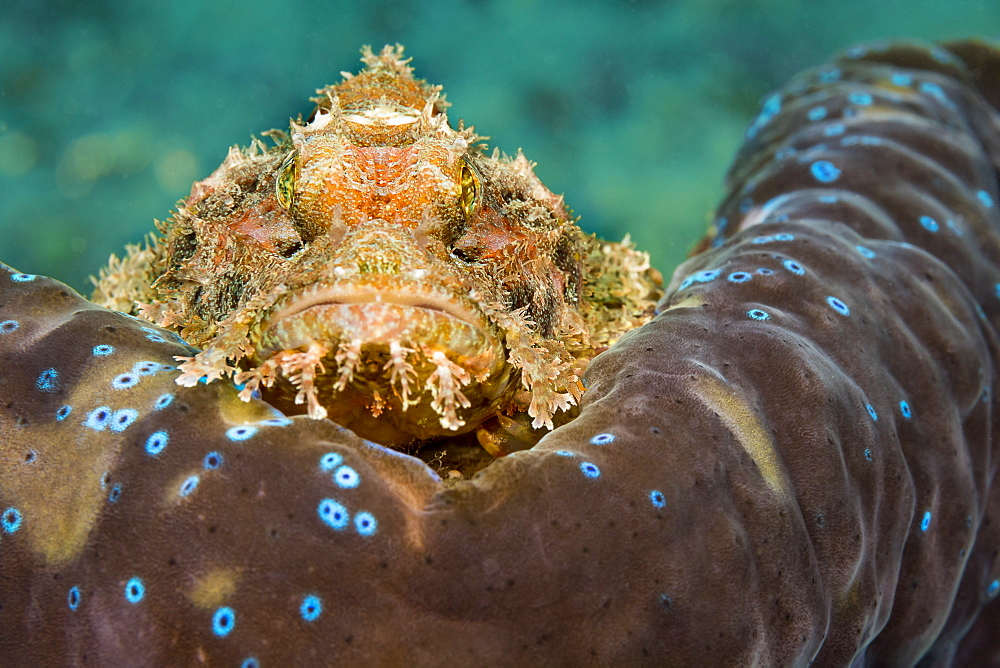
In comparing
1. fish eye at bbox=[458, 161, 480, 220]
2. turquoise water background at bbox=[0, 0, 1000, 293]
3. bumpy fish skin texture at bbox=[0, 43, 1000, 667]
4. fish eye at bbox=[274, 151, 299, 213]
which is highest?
turquoise water background at bbox=[0, 0, 1000, 293]

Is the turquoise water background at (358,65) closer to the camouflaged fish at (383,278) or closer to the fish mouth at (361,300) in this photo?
the camouflaged fish at (383,278)

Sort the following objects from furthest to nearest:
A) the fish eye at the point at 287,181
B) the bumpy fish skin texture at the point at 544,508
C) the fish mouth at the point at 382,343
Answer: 1. the fish eye at the point at 287,181
2. the fish mouth at the point at 382,343
3. the bumpy fish skin texture at the point at 544,508

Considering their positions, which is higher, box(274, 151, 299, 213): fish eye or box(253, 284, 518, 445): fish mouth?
box(274, 151, 299, 213): fish eye

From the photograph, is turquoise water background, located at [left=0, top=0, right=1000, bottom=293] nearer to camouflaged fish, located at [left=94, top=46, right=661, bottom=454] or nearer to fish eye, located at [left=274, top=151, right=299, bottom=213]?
camouflaged fish, located at [left=94, top=46, right=661, bottom=454]

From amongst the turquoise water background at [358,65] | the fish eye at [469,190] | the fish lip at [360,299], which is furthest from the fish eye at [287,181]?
the turquoise water background at [358,65]

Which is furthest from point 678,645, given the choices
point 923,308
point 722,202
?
point 722,202

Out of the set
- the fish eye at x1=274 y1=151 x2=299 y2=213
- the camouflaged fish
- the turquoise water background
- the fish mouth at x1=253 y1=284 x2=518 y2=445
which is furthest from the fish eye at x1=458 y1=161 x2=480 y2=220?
the turquoise water background

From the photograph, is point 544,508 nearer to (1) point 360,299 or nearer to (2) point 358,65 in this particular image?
(1) point 360,299
